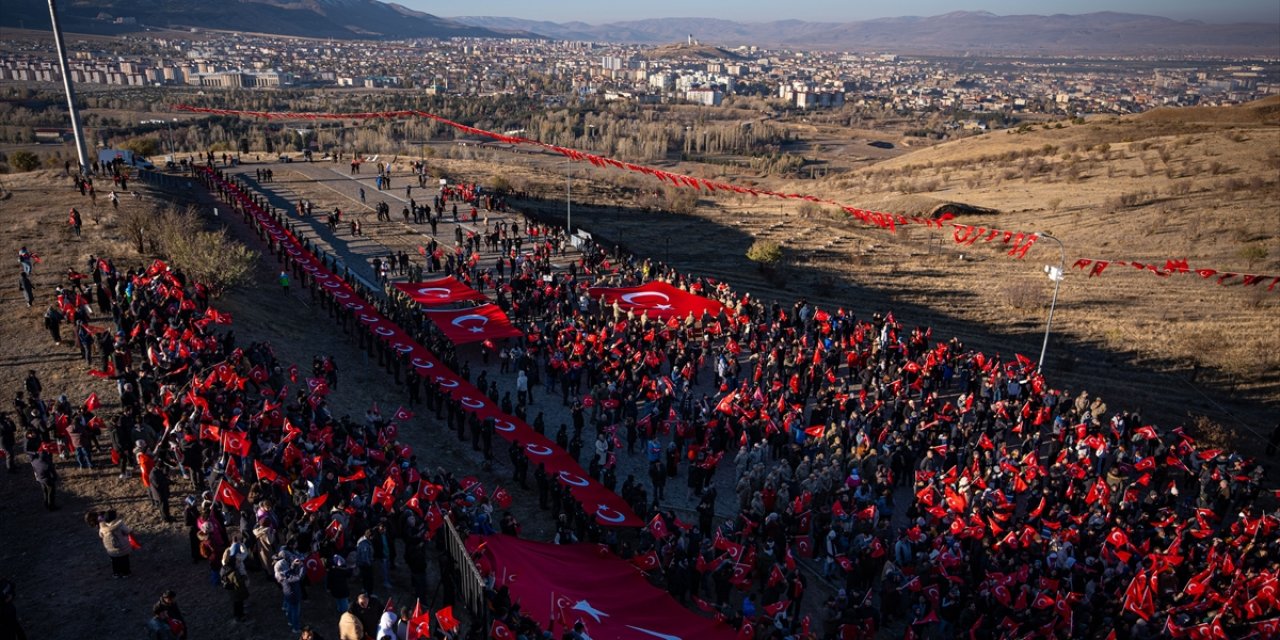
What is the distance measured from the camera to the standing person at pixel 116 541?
35.7 feet

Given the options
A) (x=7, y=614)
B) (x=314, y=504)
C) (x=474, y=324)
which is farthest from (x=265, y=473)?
(x=474, y=324)

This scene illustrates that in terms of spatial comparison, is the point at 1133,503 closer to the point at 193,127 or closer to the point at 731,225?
the point at 731,225

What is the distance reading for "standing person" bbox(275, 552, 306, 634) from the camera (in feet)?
33.9

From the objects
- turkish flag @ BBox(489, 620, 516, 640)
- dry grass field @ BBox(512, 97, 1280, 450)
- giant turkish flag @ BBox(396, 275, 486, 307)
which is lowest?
dry grass field @ BBox(512, 97, 1280, 450)

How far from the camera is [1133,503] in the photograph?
50.4 ft

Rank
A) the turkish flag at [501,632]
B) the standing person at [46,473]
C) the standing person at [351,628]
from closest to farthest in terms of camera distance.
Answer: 1. the standing person at [351,628]
2. the turkish flag at [501,632]
3. the standing person at [46,473]

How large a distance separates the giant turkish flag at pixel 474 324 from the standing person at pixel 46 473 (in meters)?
11.2

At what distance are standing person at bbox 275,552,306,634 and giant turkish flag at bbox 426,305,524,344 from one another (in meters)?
12.9

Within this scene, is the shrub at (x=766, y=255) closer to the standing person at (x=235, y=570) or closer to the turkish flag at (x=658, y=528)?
the turkish flag at (x=658, y=528)

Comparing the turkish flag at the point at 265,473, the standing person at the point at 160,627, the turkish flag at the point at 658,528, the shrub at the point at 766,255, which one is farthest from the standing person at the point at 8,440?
the shrub at the point at 766,255

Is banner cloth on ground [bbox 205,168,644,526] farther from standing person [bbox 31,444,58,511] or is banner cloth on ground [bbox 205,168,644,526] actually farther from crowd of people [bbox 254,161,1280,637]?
standing person [bbox 31,444,58,511]

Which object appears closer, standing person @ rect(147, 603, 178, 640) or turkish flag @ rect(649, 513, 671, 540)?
standing person @ rect(147, 603, 178, 640)

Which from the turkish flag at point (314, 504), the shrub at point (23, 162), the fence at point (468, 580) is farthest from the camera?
the shrub at point (23, 162)

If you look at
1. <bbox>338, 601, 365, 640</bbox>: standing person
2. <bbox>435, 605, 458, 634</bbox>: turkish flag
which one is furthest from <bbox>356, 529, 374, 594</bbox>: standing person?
<bbox>435, 605, 458, 634</bbox>: turkish flag
